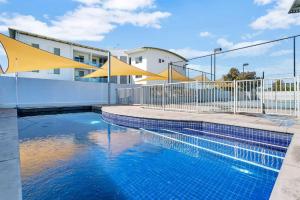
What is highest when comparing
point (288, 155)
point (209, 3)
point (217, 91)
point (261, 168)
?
point (209, 3)

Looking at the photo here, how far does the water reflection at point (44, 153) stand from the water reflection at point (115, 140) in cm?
67

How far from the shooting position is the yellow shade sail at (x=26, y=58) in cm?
772

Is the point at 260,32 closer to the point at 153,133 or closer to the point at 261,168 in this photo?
the point at 153,133

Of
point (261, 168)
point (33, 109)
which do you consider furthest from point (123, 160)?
point (33, 109)

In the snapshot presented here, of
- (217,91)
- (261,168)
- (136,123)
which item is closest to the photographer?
(261,168)

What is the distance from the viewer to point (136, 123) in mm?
8047

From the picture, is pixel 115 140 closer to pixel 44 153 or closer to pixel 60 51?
pixel 44 153

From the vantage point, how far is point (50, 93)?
45.3 ft

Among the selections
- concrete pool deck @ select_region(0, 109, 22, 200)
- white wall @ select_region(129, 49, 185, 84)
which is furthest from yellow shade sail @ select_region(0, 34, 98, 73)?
white wall @ select_region(129, 49, 185, 84)

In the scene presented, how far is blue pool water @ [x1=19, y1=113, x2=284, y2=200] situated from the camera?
2836mm

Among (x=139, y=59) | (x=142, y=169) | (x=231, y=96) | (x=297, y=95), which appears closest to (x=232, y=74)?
(x=139, y=59)

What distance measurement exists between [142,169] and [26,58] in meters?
8.10

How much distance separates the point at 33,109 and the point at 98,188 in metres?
10.8

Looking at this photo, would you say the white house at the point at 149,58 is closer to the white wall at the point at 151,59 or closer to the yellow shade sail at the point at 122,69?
the white wall at the point at 151,59
